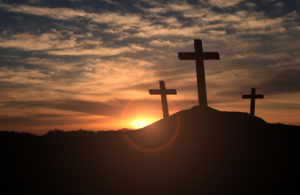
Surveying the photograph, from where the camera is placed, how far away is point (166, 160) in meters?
13.8

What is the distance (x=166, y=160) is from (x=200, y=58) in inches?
279

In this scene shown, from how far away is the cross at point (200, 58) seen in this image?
17.6m

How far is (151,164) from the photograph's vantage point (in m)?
13.4

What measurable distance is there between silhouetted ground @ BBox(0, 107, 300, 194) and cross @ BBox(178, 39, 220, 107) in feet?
3.06

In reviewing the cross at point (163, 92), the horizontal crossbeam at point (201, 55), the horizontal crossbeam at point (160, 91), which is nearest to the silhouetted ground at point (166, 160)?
the horizontal crossbeam at point (201, 55)

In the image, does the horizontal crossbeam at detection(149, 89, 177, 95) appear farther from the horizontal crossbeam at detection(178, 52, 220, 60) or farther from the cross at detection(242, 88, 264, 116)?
the cross at detection(242, 88, 264, 116)

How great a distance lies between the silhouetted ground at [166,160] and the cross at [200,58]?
93 centimetres

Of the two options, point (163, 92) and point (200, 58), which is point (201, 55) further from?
point (163, 92)

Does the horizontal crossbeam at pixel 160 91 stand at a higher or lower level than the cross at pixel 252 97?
higher

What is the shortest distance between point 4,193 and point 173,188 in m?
6.33

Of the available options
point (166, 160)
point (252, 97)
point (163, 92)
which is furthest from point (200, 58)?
point (252, 97)

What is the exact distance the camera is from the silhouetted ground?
1177cm

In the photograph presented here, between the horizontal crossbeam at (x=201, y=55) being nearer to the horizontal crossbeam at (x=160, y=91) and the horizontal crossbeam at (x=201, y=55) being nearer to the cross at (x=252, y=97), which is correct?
the horizontal crossbeam at (x=160, y=91)

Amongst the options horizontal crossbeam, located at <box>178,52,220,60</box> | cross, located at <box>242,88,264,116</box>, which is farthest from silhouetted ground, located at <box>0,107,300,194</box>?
cross, located at <box>242,88,264,116</box>
